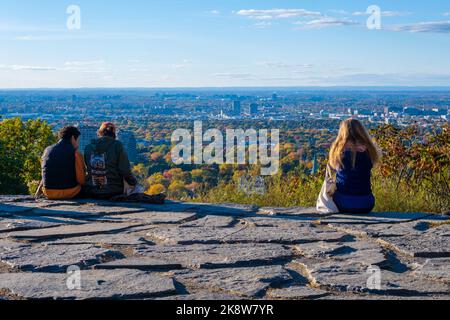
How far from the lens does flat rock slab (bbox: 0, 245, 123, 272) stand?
511 centimetres

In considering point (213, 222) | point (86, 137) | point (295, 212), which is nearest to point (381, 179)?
point (295, 212)

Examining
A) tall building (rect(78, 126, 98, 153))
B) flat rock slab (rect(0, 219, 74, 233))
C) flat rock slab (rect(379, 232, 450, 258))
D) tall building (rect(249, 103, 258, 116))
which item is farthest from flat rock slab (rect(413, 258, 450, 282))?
tall building (rect(249, 103, 258, 116))

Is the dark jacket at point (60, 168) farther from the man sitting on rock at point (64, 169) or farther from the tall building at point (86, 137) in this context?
the tall building at point (86, 137)

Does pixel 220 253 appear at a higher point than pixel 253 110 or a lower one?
lower

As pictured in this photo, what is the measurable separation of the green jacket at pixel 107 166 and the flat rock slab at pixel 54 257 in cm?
280

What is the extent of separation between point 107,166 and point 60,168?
0.56 m

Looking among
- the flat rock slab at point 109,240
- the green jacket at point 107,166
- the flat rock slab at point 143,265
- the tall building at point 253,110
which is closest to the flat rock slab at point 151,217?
the flat rock slab at point 109,240

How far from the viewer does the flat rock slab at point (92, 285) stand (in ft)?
14.3

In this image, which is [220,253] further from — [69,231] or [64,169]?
[64,169]

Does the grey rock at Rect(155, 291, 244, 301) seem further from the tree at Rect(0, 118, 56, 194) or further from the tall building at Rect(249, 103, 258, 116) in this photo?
the tall building at Rect(249, 103, 258, 116)

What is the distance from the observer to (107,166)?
862 centimetres

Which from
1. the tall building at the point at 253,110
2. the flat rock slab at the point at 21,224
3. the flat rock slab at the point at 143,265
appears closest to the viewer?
the flat rock slab at the point at 143,265

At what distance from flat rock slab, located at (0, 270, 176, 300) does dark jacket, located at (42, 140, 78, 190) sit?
3738mm
